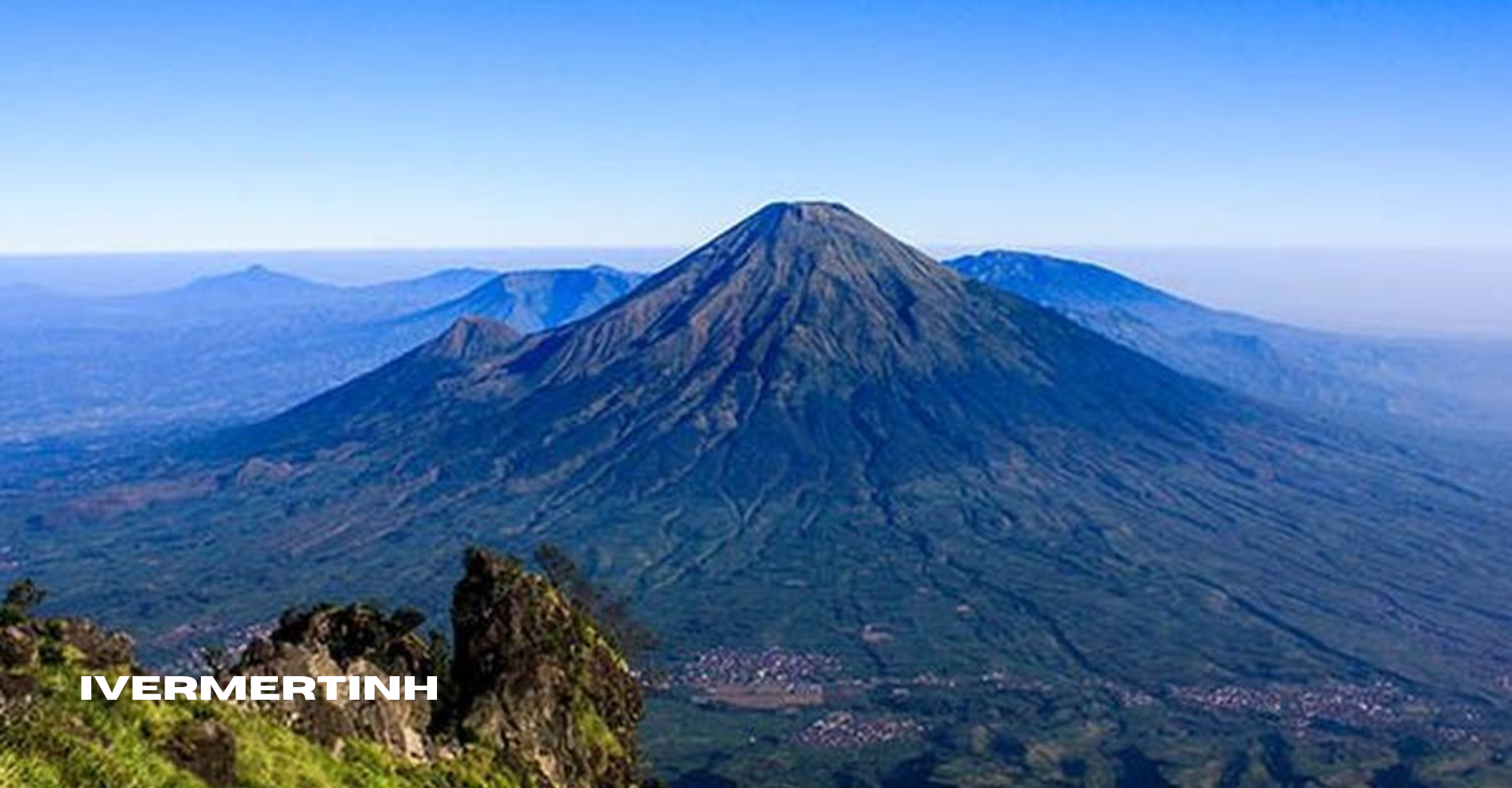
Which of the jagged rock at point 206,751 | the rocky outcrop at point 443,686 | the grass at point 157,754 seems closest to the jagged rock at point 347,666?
the rocky outcrop at point 443,686

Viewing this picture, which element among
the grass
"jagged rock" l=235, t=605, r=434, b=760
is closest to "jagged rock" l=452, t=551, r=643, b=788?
"jagged rock" l=235, t=605, r=434, b=760

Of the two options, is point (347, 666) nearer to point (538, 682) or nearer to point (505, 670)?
point (505, 670)

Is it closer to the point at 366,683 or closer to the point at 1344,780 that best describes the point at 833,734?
the point at 1344,780

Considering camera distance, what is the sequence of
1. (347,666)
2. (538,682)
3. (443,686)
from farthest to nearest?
(443,686)
(538,682)
(347,666)

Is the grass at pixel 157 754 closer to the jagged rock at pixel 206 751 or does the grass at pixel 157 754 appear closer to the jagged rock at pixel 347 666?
the jagged rock at pixel 206 751

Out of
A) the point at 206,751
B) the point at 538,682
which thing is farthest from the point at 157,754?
the point at 538,682

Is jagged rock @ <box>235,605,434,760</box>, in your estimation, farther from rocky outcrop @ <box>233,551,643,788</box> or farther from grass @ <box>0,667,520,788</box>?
grass @ <box>0,667,520,788</box>
